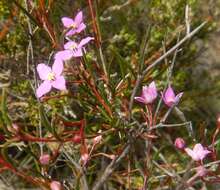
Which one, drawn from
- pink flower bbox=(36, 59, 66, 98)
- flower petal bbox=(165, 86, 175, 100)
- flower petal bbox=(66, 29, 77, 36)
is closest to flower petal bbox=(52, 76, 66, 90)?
pink flower bbox=(36, 59, 66, 98)

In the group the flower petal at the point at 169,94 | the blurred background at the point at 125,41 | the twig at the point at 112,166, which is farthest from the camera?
the blurred background at the point at 125,41

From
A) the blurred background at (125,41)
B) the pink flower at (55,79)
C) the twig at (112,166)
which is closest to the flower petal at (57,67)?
the pink flower at (55,79)

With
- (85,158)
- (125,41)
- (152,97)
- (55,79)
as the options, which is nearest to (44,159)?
(85,158)

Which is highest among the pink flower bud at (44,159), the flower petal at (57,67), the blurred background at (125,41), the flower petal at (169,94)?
the flower petal at (57,67)

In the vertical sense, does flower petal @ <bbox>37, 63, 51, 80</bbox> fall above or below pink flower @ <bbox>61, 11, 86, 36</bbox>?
below

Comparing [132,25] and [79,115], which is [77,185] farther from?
[132,25]

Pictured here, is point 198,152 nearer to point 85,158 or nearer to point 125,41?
point 85,158

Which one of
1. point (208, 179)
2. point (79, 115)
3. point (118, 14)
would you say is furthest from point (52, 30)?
point (118, 14)

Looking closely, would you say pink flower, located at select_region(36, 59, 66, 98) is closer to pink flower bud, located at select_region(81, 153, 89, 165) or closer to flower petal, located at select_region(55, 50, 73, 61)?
flower petal, located at select_region(55, 50, 73, 61)

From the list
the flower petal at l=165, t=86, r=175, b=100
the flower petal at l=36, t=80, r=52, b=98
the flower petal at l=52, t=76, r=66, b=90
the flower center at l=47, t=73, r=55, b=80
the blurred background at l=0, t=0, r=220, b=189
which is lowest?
the blurred background at l=0, t=0, r=220, b=189

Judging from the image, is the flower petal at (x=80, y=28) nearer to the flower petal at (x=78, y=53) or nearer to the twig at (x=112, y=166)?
the flower petal at (x=78, y=53)

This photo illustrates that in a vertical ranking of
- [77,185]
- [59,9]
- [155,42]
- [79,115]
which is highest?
[59,9]
